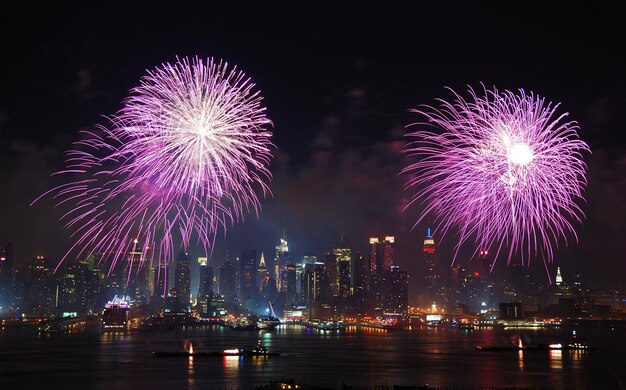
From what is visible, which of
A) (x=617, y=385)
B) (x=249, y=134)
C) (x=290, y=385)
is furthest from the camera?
(x=617, y=385)

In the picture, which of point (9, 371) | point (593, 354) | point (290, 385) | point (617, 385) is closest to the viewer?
point (290, 385)

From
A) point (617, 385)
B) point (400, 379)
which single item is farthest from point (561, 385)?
point (400, 379)

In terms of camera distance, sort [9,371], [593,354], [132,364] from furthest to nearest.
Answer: [593,354], [132,364], [9,371]

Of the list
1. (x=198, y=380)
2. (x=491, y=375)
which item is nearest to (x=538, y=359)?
(x=491, y=375)

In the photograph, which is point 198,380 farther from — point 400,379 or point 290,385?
point 400,379

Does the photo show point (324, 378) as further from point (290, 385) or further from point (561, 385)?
point (561, 385)

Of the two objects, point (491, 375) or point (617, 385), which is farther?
point (491, 375)

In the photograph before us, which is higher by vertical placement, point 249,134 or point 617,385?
point 249,134

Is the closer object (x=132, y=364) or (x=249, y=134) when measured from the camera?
(x=249, y=134)

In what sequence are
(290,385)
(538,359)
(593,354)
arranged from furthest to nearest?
(593,354)
(538,359)
(290,385)
